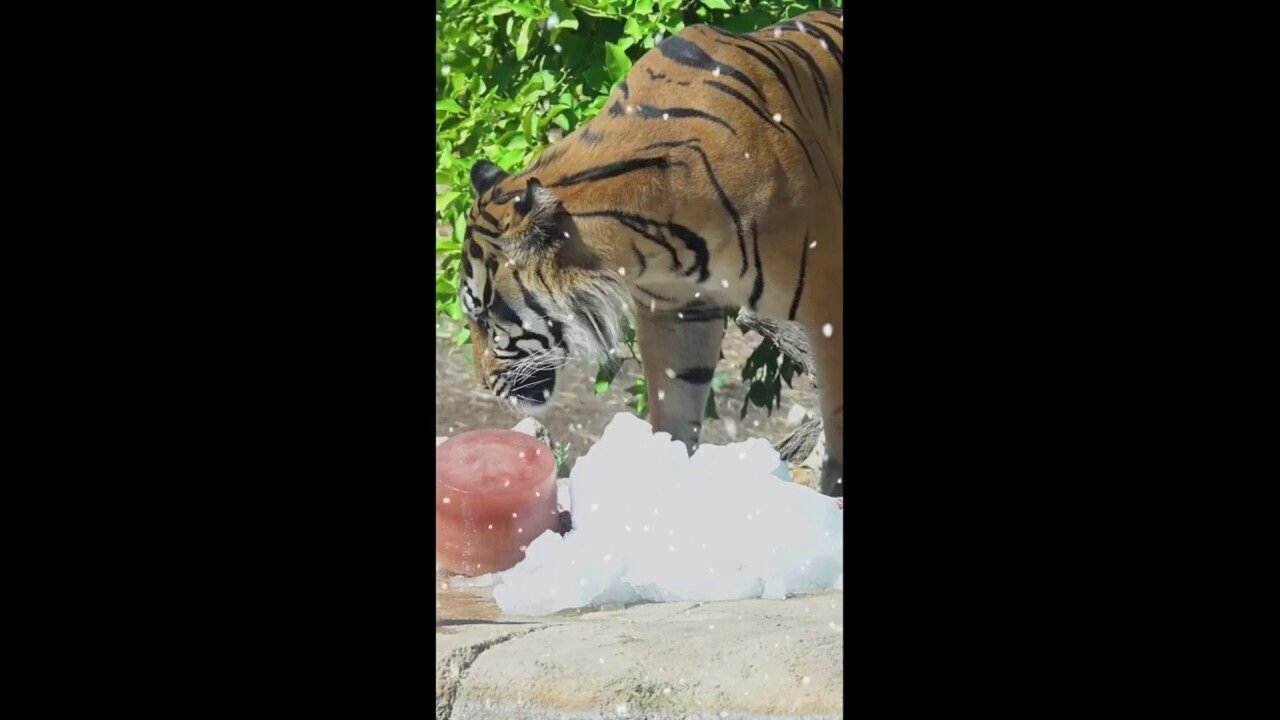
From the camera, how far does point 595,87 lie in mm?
3973

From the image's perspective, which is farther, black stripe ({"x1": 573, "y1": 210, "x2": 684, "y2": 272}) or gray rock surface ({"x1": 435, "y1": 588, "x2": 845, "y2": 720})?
black stripe ({"x1": 573, "y1": 210, "x2": 684, "y2": 272})

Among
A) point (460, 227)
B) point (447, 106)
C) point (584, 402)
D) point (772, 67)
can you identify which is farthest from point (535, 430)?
point (772, 67)

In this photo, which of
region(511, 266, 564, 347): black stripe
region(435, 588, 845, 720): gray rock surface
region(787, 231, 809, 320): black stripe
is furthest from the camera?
region(511, 266, 564, 347): black stripe

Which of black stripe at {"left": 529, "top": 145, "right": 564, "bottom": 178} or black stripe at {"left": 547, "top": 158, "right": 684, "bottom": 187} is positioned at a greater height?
black stripe at {"left": 529, "top": 145, "right": 564, "bottom": 178}

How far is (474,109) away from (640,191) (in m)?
0.46

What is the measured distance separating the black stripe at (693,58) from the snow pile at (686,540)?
86 cm

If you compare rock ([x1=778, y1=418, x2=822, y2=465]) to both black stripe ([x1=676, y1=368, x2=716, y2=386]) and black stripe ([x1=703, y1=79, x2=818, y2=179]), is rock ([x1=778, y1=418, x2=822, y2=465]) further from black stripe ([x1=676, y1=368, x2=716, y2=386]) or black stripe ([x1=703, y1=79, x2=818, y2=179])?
black stripe ([x1=703, y1=79, x2=818, y2=179])

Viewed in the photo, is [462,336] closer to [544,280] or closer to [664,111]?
[544,280]

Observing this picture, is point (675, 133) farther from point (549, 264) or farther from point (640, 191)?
point (549, 264)

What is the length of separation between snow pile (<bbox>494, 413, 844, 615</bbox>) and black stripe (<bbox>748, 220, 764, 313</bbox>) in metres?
0.35

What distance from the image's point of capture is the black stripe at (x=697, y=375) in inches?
155

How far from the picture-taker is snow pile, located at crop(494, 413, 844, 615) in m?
3.83

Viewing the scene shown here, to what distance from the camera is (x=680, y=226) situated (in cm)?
385

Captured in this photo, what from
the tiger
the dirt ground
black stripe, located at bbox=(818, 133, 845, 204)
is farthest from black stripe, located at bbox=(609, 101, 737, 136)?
the dirt ground
